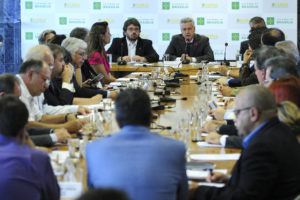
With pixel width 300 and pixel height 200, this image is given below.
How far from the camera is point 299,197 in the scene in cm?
217

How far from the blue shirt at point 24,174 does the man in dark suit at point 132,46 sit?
6.84 m

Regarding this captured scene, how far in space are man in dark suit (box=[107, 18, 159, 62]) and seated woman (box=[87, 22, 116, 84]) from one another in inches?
64.0

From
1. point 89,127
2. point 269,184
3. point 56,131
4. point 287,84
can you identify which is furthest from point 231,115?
point 269,184

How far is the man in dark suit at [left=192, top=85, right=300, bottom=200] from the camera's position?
7.61 feet

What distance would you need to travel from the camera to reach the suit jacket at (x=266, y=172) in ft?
7.60

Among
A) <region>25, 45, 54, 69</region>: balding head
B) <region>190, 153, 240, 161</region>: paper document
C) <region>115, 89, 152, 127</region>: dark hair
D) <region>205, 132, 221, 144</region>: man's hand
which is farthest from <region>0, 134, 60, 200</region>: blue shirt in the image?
<region>25, 45, 54, 69</region>: balding head

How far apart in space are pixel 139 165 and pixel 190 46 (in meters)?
7.46

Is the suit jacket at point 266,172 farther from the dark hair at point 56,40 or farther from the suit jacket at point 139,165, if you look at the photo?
the dark hair at point 56,40

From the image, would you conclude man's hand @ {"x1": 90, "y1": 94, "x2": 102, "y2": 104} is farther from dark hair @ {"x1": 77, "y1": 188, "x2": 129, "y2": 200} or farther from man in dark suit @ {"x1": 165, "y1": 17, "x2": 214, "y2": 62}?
dark hair @ {"x1": 77, "y1": 188, "x2": 129, "y2": 200}

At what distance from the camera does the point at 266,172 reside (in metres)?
2.31

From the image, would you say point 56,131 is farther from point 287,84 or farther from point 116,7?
point 116,7

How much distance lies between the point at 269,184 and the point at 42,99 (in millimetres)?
2645

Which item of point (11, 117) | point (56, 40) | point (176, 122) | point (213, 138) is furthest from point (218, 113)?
point (56, 40)

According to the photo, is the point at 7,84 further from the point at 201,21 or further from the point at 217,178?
the point at 201,21
